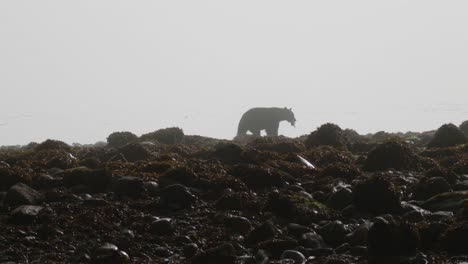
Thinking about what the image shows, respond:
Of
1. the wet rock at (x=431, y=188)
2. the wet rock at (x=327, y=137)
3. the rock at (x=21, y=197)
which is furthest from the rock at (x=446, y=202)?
the wet rock at (x=327, y=137)

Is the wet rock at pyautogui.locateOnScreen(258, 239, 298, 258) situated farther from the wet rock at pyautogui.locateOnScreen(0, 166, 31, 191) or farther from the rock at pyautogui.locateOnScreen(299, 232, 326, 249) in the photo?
the wet rock at pyautogui.locateOnScreen(0, 166, 31, 191)

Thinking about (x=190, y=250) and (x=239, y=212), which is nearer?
(x=190, y=250)

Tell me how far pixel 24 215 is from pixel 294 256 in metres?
4.24

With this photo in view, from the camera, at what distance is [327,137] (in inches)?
684

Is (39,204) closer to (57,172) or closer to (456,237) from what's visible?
(57,172)

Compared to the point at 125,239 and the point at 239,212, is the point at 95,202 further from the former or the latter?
the point at 239,212

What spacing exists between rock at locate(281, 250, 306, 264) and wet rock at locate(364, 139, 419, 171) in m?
6.23

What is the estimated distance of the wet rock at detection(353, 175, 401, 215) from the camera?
8672mm

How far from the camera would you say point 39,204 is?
29.6 feet

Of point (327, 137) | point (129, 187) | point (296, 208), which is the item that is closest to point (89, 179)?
point (129, 187)

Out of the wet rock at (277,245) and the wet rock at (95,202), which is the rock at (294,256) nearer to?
the wet rock at (277,245)

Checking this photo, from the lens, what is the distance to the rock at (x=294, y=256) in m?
6.81

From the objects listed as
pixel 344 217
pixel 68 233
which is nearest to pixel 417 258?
pixel 344 217

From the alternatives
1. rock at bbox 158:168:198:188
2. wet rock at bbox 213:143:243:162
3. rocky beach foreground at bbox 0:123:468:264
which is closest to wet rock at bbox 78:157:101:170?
rocky beach foreground at bbox 0:123:468:264
